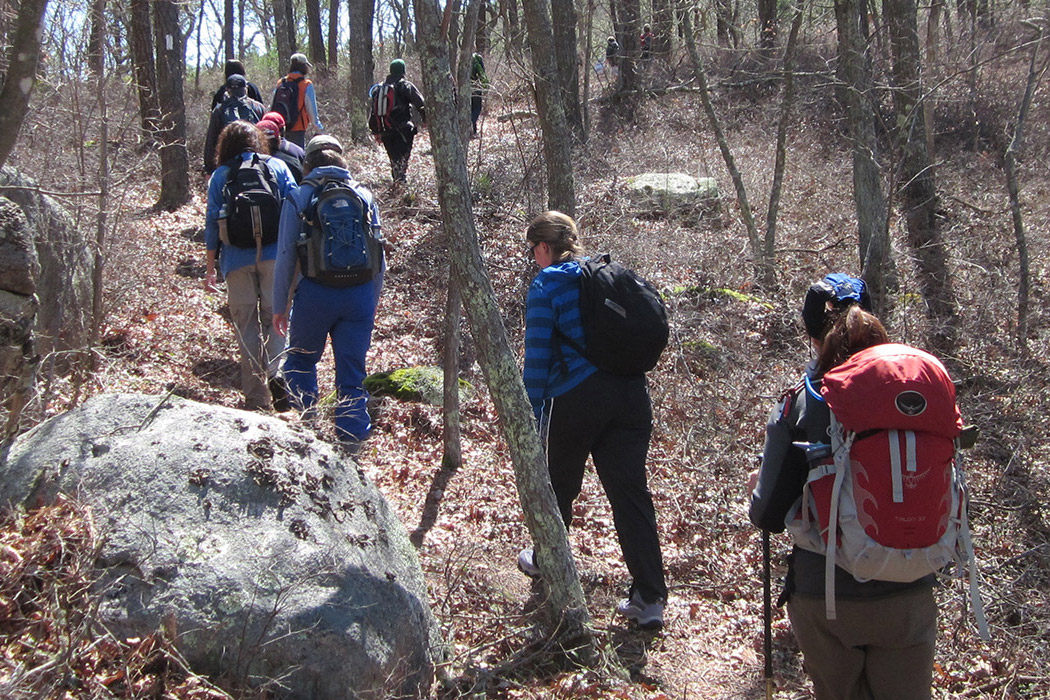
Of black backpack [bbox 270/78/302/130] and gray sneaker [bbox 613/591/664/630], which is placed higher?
black backpack [bbox 270/78/302/130]

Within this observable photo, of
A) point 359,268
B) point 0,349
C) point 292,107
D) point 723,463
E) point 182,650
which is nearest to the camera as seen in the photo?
point 182,650

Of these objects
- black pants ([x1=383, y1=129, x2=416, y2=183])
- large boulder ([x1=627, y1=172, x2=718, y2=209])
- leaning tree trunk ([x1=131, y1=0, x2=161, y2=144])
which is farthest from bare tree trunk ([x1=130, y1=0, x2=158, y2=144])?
large boulder ([x1=627, y1=172, x2=718, y2=209])

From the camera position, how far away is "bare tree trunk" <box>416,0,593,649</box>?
4113 millimetres

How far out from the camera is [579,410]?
448 centimetres

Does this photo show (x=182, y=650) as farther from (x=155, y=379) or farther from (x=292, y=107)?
(x=292, y=107)

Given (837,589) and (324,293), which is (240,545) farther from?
(324,293)

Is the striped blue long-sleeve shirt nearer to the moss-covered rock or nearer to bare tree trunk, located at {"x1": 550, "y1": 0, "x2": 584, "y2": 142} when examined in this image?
the moss-covered rock

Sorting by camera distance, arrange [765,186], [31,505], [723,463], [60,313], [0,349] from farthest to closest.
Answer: [765,186], [723,463], [60,313], [0,349], [31,505]

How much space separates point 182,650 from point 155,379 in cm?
487

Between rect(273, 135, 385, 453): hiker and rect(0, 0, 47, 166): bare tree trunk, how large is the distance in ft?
6.32

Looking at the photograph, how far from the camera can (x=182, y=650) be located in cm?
308

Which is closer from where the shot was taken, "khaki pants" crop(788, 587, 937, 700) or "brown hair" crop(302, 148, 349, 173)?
"khaki pants" crop(788, 587, 937, 700)

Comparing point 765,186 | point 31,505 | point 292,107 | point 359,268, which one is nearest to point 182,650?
point 31,505

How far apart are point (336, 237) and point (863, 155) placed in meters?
6.50
